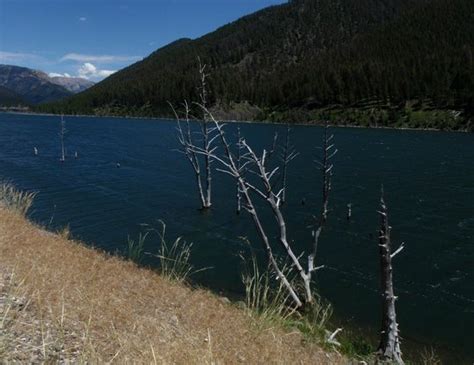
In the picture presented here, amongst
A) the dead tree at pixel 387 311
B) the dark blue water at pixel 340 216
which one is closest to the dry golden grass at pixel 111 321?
the dead tree at pixel 387 311

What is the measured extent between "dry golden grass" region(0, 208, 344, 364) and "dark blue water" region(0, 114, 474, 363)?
10.3 m

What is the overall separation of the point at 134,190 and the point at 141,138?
205 ft

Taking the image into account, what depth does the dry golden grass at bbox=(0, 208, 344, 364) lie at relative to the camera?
5.63 metres

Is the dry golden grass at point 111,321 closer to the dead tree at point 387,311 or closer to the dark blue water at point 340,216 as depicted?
the dead tree at point 387,311

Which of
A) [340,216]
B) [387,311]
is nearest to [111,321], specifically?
[387,311]

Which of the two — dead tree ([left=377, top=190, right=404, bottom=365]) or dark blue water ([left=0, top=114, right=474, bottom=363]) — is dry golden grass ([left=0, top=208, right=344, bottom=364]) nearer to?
dead tree ([left=377, top=190, right=404, bottom=365])

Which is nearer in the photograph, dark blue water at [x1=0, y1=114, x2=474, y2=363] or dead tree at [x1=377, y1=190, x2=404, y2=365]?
dead tree at [x1=377, y1=190, x2=404, y2=365]

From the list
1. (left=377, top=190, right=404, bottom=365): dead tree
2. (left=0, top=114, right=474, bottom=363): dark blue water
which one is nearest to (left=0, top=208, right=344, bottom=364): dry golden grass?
(left=377, top=190, right=404, bottom=365): dead tree

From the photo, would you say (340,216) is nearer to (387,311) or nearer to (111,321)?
(387,311)

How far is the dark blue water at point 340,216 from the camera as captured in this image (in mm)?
22078

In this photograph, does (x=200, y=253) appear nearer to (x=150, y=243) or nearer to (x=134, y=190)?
(x=150, y=243)

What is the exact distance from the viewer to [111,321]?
24.0 ft

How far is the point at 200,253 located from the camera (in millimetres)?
29375

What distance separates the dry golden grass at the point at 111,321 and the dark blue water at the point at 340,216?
33.8ft
